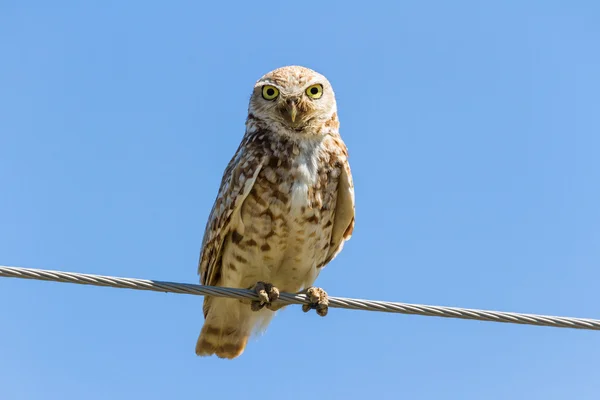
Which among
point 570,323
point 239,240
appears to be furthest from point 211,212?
point 570,323

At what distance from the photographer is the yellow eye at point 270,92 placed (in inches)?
320

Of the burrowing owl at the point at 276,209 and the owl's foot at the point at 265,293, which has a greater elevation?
the burrowing owl at the point at 276,209

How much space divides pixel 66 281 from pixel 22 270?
237 mm

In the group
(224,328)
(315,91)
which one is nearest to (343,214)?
(315,91)

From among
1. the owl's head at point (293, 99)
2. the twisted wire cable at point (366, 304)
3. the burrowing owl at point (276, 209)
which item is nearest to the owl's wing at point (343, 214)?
the burrowing owl at point (276, 209)

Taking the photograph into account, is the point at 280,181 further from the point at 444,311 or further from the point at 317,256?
the point at 444,311

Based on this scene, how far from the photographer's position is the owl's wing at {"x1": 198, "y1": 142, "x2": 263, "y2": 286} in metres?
7.47

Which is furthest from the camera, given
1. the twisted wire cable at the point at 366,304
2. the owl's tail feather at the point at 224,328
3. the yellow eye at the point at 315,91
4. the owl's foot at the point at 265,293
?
the yellow eye at the point at 315,91

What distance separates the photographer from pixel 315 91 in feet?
27.0

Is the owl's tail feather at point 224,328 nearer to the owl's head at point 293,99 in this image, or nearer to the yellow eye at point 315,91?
the owl's head at point 293,99

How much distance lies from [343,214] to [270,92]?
122 centimetres

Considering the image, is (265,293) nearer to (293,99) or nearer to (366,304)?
(366,304)

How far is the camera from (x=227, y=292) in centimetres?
600

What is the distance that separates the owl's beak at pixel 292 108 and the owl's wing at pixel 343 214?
0.54 meters
